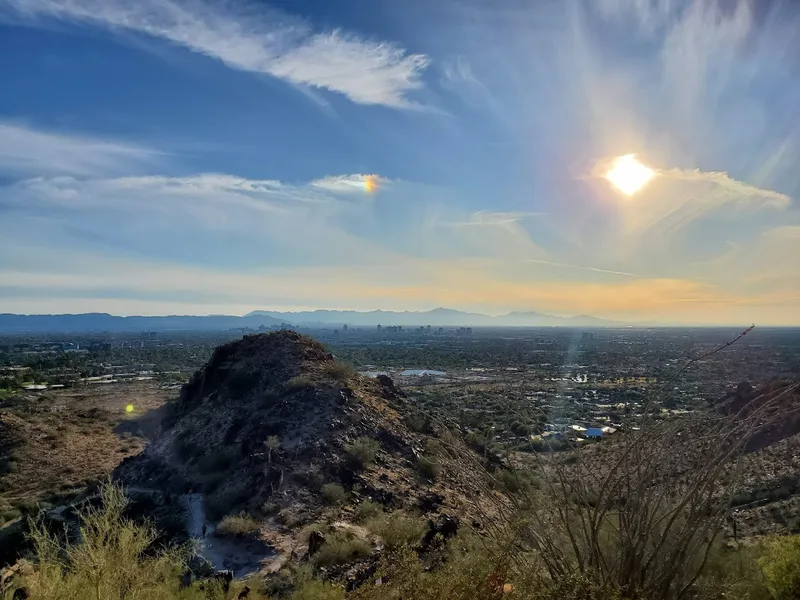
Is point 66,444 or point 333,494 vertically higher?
point 333,494

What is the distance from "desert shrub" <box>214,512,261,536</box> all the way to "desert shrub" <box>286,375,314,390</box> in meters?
8.27

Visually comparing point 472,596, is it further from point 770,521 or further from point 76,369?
point 76,369

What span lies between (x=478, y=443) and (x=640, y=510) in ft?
69.4

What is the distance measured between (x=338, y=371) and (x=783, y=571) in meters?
19.6

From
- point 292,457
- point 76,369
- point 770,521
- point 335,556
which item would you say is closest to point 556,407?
point 770,521

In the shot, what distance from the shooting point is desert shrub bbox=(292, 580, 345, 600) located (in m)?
8.37

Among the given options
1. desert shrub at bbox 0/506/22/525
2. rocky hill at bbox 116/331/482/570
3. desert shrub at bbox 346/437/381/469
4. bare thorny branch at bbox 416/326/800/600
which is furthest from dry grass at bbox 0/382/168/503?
bare thorny branch at bbox 416/326/800/600

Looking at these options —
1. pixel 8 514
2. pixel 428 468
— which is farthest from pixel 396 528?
pixel 8 514

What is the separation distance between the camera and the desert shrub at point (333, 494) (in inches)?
651

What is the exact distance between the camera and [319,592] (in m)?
8.74

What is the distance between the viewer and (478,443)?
26391mm

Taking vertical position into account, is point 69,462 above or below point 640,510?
below

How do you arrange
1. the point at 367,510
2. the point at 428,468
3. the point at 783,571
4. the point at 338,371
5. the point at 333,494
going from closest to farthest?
the point at 783,571, the point at 367,510, the point at 333,494, the point at 428,468, the point at 338,371

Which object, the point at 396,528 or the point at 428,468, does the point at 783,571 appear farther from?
the point at 428,468
